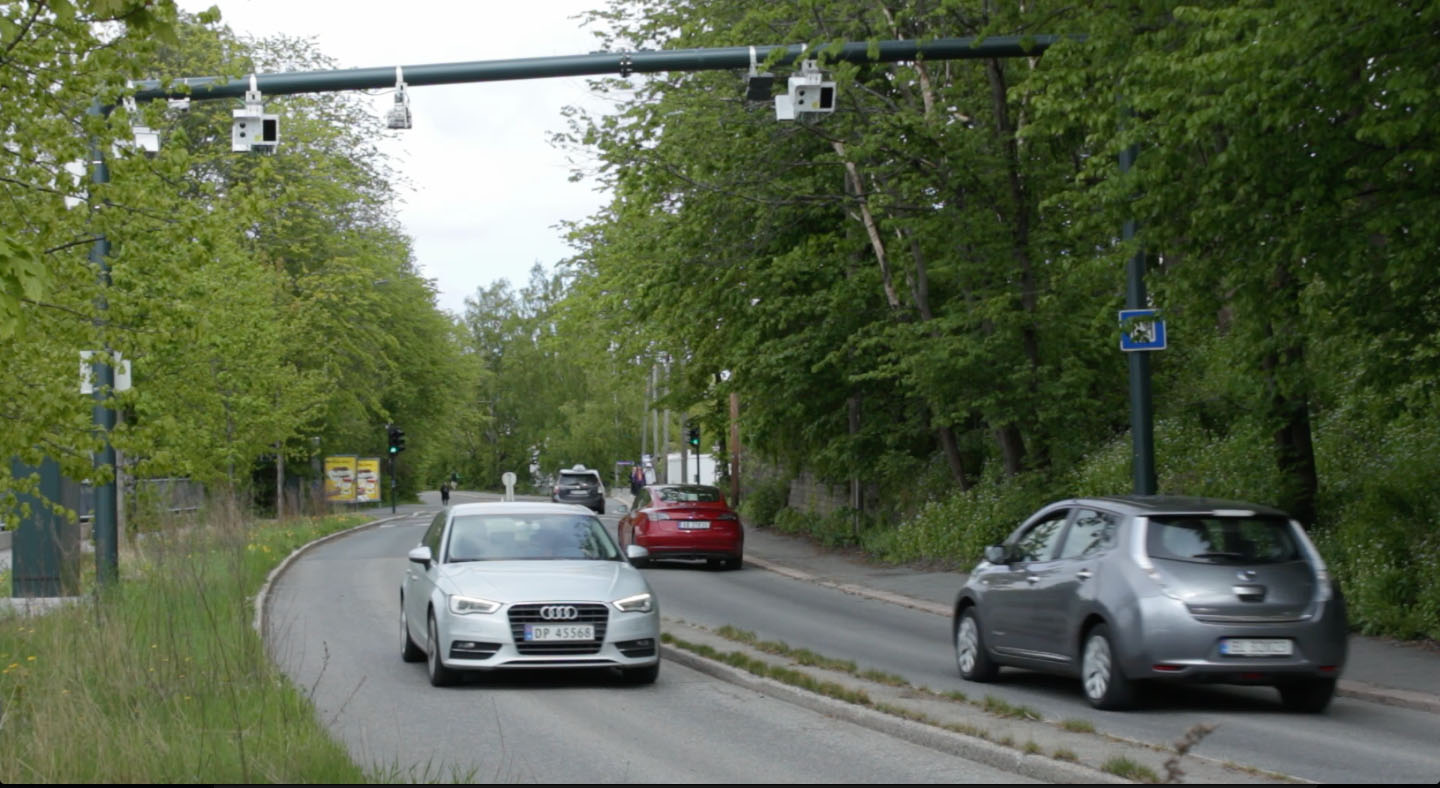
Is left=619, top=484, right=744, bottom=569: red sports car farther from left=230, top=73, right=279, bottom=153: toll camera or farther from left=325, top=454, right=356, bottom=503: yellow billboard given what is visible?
left=325, top=454, right=356, bottom=503: yellow billboard

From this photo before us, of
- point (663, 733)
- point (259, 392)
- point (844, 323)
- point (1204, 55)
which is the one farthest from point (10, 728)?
point (259, 392)

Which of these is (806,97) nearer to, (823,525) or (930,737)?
(930,737)

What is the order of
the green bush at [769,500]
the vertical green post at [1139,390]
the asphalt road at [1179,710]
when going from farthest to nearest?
the green bush at [769,500] → the vertical green post at [1139,390] → the asphalt road at [1179,710]

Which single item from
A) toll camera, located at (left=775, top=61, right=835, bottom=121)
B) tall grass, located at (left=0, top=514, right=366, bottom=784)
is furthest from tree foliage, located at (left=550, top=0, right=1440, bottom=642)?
tall grass, located at (left=0, top=514, right=366, bottom=784)

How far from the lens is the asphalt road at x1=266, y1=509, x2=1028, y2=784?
8695mm

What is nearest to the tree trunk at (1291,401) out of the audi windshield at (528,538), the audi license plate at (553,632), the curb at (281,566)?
the audi windshield at (528,538)

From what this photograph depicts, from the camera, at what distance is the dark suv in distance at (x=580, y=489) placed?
58312 millimetres

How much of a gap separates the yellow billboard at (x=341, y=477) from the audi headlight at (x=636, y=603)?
4910 centimetres

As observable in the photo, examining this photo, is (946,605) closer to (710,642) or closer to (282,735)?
(710,642)

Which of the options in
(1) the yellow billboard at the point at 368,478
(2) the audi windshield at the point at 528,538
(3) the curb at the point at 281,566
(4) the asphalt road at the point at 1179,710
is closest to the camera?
(4) the asphalt road at the point at 1179,710

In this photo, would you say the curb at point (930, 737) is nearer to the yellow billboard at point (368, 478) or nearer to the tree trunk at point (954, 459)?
the tree trunk at point (954, 459)

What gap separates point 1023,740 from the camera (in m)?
9.12

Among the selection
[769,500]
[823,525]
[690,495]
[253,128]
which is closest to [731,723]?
[253,128]

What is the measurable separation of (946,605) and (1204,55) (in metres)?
9.86
